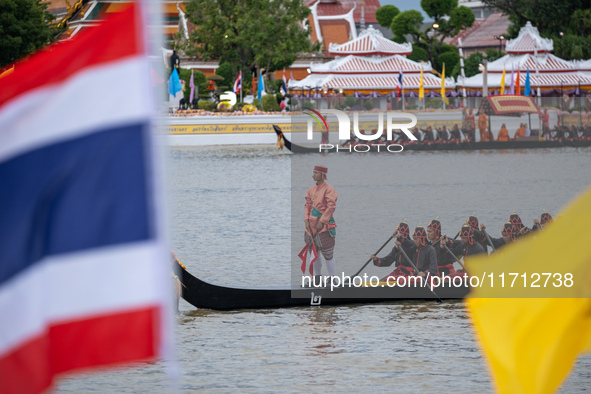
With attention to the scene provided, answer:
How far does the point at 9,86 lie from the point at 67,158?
326 millimetres

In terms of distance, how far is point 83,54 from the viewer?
347 centimetres

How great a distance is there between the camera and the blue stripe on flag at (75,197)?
3426 millimetres

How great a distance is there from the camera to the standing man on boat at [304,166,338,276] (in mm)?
11273

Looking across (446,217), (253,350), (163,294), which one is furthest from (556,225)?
(446,217)

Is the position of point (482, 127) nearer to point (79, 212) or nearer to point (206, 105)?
point (206, 105)

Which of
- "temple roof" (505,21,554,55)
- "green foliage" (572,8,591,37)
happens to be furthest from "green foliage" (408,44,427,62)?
"temple roof" (505,21,554,55)

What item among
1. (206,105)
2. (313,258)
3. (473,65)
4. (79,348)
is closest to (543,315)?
(79,348)

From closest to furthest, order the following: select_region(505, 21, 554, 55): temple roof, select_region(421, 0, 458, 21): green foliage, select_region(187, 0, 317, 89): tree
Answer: select_region(187, 0, 317, 89): tree, select_region(505, 21, 554, 55): temple roof, select_region(421, 0, 458, 21): green foliage

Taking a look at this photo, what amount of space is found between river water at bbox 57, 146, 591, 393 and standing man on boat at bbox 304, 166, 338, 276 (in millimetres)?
645

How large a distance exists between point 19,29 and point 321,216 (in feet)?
89.8

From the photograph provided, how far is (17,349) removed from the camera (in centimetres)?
346

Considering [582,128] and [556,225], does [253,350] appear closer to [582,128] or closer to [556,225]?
[556,225]

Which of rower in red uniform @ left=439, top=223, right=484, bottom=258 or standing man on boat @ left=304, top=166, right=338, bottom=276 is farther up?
standing man on boat @ left=304, top=166, right=338, bottom=276

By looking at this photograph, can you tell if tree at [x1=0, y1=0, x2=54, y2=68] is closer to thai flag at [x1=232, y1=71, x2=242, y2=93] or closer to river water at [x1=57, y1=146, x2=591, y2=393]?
river water at [x1=57, y1=146, x2=591, y2=393]
